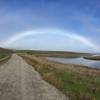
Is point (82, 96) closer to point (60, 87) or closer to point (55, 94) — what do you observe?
point (55, 94)

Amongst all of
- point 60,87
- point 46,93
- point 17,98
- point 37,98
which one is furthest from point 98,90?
point 17,98

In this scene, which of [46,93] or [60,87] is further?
[60,87]

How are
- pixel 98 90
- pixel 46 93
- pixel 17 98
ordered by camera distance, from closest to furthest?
pixel 17 98
pixel 46 93
pixel 98 90

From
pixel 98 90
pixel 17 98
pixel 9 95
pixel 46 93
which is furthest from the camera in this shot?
pixel 98 90

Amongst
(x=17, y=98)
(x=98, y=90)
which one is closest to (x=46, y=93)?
(x=17, y=98)

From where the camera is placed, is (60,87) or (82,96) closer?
(82,96)

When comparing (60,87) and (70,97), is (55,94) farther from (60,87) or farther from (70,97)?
(60,87)

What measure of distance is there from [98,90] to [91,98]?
2935 mm

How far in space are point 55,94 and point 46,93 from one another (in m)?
0.63

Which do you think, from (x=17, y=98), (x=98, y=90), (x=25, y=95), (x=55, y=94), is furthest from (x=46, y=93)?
(x=98, y=90)

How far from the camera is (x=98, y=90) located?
1374cm

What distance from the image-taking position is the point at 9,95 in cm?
1161

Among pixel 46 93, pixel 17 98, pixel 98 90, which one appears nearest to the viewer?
pixel 17 98

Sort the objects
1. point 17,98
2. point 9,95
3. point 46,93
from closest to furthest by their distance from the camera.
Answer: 1. point 17,98
2. point 9,95
3. point 46,93
